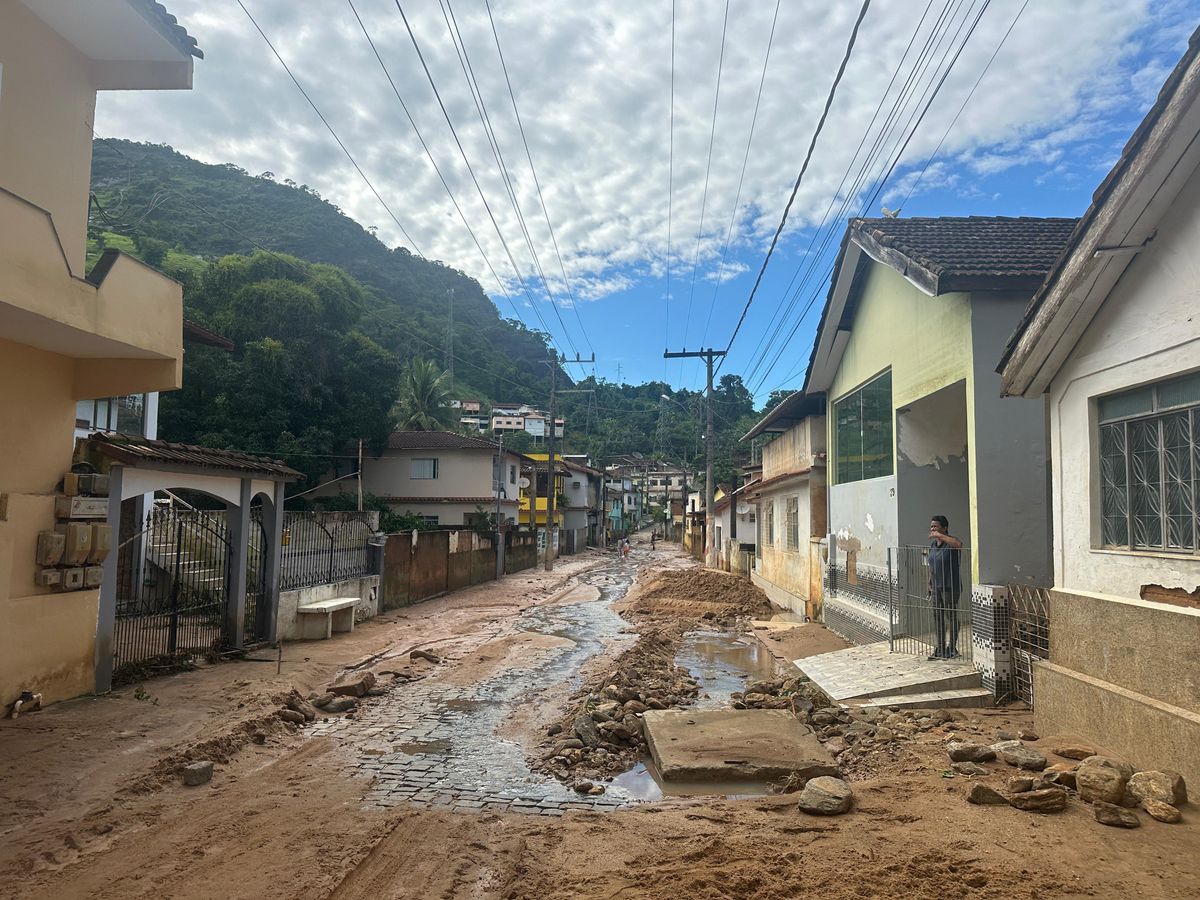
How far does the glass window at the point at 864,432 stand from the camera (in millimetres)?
12469

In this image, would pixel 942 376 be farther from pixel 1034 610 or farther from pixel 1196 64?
pixel 1196 64

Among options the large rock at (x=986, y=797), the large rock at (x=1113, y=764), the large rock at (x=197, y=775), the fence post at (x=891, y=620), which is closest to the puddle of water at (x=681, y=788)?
the large rock at (x=986, y=797)

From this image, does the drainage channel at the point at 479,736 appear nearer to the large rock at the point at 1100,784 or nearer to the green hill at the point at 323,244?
the large rock at the point at 1100,784

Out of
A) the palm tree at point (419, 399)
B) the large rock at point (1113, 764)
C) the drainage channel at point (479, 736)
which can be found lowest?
the drainage channel at point (479, 736)

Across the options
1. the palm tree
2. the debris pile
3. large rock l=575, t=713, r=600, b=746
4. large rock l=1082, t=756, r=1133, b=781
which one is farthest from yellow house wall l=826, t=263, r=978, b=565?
the palm tree

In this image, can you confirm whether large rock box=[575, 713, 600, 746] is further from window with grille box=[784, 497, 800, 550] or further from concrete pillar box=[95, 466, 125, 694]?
window with grille box=[784, 497, 800, 550]

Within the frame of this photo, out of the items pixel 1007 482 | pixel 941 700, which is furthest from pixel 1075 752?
pixel 1007 482

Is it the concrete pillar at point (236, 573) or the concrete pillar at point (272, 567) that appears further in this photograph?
the concrete pillar at point (272, 567)

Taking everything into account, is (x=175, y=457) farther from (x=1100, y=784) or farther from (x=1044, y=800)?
(x=1100, y=784)

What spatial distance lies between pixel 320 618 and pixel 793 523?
39.9 feet

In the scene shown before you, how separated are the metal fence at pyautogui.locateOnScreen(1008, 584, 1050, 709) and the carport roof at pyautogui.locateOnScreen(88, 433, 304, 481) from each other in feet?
33.4

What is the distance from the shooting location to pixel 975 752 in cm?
586

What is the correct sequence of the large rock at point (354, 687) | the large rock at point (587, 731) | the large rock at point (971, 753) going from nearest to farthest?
the large rock at point (971, 753), the large rock at point (587, 731), the large rock at point (354, 687)

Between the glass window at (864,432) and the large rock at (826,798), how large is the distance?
25.7 feet
